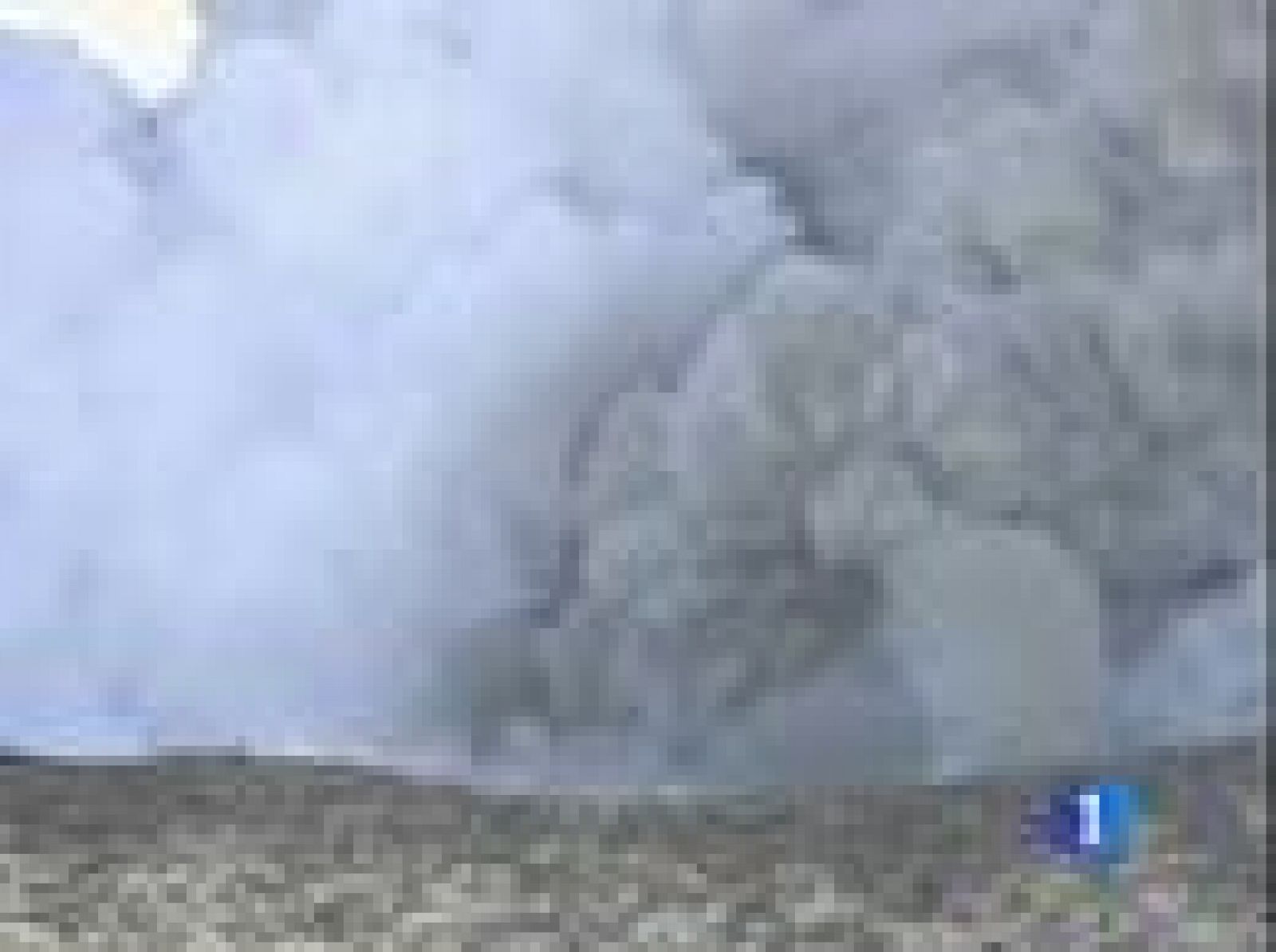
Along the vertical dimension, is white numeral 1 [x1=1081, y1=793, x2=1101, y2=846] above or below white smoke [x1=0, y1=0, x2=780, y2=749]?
below

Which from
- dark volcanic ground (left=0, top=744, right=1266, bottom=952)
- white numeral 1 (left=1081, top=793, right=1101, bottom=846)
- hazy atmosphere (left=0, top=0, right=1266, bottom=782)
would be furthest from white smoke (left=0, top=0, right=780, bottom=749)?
white numeral 1 (left=1081, top=793, right=1101, bottom=846)

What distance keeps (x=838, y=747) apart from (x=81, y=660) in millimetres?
898

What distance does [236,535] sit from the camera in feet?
8.45

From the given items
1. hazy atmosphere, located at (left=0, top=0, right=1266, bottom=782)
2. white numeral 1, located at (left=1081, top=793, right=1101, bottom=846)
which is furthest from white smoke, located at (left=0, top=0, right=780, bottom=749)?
white numeral 1, located at (left=1081, top=793, right=1101, bottom=846)

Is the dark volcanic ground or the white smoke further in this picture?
the white smoke

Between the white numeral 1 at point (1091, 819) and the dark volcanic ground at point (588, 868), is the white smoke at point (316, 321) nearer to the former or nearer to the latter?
the dark volcanic ground at point (588, 868)

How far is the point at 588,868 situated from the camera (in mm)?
2467

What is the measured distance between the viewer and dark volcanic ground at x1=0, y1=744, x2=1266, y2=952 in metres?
2.37

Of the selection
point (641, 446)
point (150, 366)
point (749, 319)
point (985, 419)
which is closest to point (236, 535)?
point (150, 366)

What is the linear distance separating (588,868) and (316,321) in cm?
69

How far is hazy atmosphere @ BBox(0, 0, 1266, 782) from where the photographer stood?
7.92 ft

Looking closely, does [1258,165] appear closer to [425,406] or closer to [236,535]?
[425,406]

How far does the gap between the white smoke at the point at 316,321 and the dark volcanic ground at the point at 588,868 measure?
123mm

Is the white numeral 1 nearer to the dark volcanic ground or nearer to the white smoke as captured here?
the dark volcanic ground
